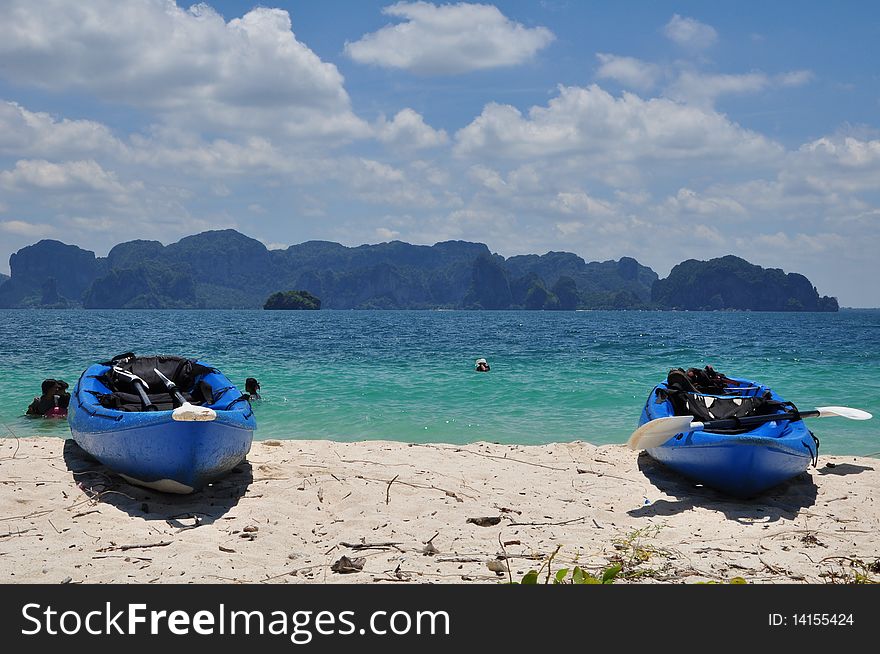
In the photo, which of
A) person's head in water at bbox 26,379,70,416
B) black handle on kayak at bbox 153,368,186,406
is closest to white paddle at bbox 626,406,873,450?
black handle on kayak at bbox 153,368,186,406

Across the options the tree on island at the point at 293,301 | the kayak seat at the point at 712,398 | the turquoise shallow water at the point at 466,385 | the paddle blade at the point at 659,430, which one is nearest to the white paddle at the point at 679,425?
the paddle blade at the point at 659,430

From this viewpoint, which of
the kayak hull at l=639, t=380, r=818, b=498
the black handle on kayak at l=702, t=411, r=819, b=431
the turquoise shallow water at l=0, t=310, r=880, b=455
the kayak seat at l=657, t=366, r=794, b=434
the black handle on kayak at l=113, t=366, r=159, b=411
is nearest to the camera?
the kayak hull at l=639, t=380, r=818, b=498

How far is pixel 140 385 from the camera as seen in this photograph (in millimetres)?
8586

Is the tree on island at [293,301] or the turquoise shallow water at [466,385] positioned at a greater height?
the tree on island at [293,301]

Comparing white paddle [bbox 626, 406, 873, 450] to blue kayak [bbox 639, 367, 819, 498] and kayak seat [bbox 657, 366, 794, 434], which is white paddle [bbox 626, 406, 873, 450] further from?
kayak seat [bbox 657, 366, 794, 434]

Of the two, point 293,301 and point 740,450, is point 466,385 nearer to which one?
point 740,450

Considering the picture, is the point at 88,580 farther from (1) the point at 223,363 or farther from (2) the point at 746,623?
(1) the point at 223,363

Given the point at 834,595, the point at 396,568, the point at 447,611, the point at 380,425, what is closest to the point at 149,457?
the point at 396,568

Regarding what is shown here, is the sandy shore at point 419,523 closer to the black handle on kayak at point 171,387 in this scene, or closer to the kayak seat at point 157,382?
the kayak seat at point 157,382

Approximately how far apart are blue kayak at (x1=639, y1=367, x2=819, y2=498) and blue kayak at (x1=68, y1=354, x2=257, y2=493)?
5209 millimetres

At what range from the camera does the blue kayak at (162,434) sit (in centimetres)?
659

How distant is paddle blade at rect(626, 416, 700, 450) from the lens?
25.5 ft

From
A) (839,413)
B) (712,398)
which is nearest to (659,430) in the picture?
(712,398)

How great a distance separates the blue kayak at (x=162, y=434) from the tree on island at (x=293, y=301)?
17231 centimetres
